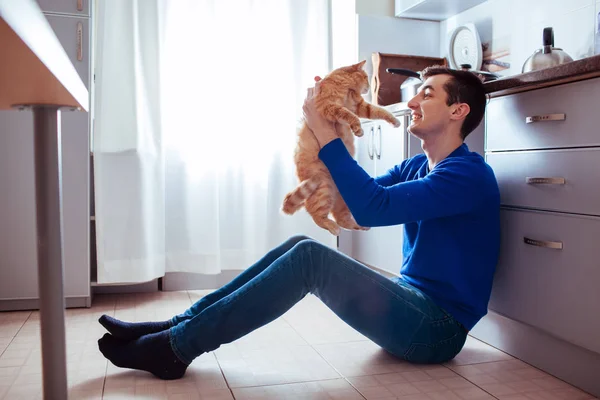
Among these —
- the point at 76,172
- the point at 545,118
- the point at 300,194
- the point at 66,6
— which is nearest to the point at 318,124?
the point at 300,194

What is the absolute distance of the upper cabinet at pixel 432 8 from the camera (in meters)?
2.85

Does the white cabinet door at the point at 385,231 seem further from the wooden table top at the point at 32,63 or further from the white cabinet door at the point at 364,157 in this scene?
the wooden table top at the point at 32,63

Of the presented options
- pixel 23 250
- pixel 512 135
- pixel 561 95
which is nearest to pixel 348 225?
pixel 512 135

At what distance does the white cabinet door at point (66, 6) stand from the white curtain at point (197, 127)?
197mm

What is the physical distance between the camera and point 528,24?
2.47 metres

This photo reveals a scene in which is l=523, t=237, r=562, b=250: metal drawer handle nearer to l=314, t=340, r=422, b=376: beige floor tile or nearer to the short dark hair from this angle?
the short dark hair

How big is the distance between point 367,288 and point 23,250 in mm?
1653

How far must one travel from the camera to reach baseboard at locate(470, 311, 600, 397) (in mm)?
1521

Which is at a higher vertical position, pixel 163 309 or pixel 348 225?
pixel 348 225

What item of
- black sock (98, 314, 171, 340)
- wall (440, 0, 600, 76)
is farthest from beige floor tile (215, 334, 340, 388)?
wall (440, 0, 600, 76)

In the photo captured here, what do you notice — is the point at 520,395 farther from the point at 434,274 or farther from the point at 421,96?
the point at 421,96

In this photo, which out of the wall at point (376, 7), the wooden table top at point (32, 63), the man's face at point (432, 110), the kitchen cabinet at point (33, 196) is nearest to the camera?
the wooden table top at point (32, 63)

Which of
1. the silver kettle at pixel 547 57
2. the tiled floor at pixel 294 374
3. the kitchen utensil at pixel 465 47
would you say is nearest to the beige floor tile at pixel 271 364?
the tiled floor at pixel 294 374

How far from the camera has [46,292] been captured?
108 centimetres
